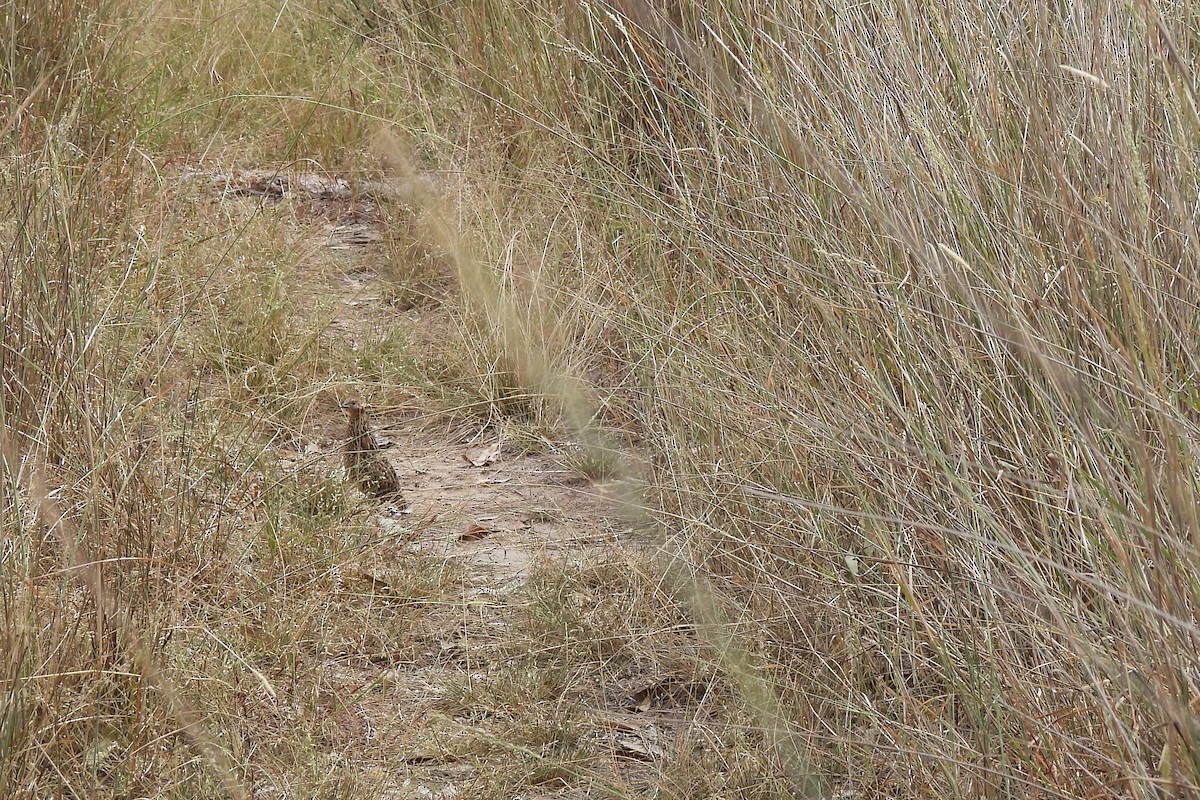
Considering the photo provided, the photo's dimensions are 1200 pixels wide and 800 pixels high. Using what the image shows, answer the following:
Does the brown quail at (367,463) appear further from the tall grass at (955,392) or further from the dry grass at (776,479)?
the tall grass at (955,392)

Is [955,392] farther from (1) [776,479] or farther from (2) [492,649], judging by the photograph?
(2) [492,649]

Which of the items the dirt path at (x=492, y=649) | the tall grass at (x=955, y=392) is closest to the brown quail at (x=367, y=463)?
the dirt path at (x=492, y=649)

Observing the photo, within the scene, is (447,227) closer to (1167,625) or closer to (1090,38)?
(1090,38)

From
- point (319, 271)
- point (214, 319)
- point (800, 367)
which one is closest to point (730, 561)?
point (800, 367)

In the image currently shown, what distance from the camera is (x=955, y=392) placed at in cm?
173

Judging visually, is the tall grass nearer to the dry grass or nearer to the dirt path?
the dry grass

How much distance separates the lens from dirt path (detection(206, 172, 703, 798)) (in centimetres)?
204

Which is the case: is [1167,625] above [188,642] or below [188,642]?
above

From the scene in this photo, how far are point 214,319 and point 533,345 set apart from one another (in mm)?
813

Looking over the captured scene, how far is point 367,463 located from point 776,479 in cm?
108

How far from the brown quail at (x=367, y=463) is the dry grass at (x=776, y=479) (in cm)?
13

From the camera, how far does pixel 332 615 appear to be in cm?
233

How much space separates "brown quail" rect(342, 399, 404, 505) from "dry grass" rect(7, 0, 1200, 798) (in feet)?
0.42

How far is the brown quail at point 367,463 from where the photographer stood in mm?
2812
